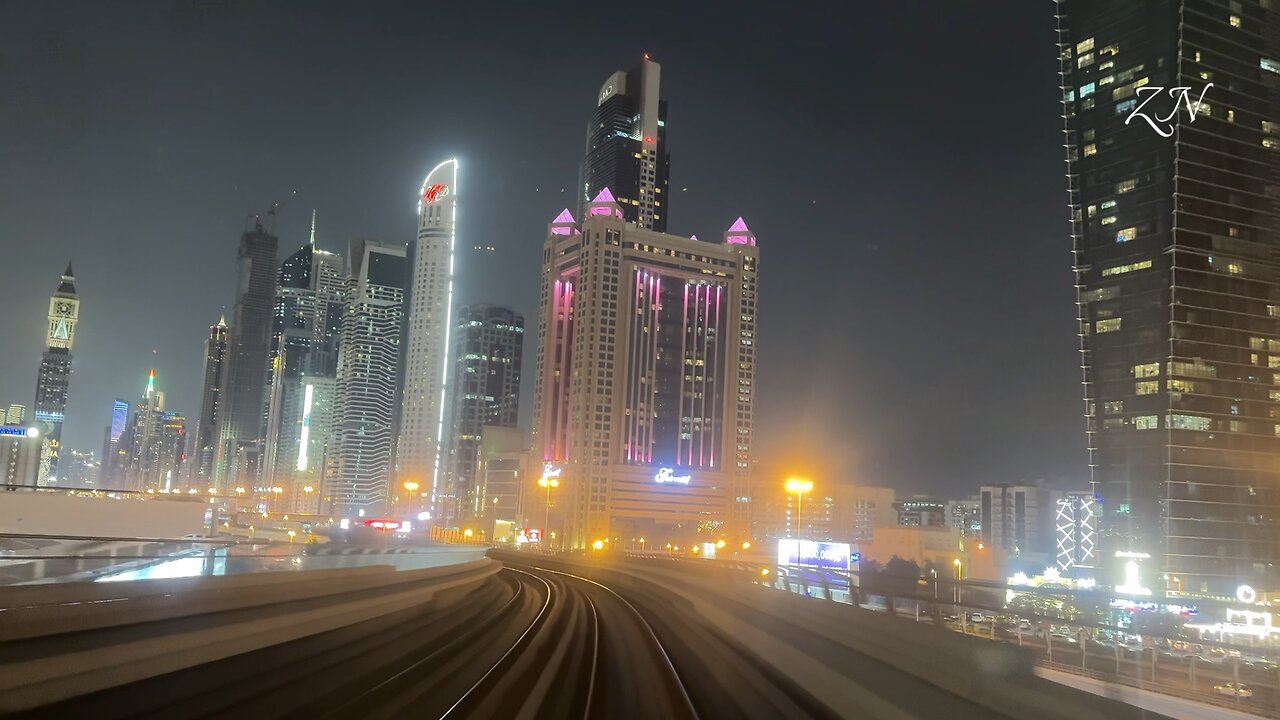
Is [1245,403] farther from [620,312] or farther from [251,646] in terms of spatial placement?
[620,312]

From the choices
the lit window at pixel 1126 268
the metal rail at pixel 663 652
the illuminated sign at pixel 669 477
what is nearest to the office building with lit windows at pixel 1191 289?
the lit window at pixel 1126 268

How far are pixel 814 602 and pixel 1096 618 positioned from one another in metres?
5.22

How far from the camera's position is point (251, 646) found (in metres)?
12.9

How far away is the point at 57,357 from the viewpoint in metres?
40.8

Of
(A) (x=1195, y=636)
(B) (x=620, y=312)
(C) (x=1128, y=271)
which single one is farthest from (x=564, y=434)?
(A) (x=1195, y=636)

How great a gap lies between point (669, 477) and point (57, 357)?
15791cm

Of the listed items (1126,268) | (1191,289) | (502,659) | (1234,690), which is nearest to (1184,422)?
(1191,289)

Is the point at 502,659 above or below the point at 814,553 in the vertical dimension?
below

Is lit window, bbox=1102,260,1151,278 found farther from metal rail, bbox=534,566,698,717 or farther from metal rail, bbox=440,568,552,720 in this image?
metal rail, bbox=440,568,552,720

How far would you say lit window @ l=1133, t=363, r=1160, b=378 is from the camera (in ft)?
301

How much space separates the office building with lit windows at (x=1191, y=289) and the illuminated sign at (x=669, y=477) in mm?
106673

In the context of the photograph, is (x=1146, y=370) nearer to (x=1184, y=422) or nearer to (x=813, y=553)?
(x=1184, y=422)

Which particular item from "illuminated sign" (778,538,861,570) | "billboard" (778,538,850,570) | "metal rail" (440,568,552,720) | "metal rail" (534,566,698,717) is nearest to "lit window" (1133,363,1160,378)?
"illuminated sign" (778,538,861,570)

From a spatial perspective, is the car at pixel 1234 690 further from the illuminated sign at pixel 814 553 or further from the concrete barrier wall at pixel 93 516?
the illuminated sign at pixel 814 553
